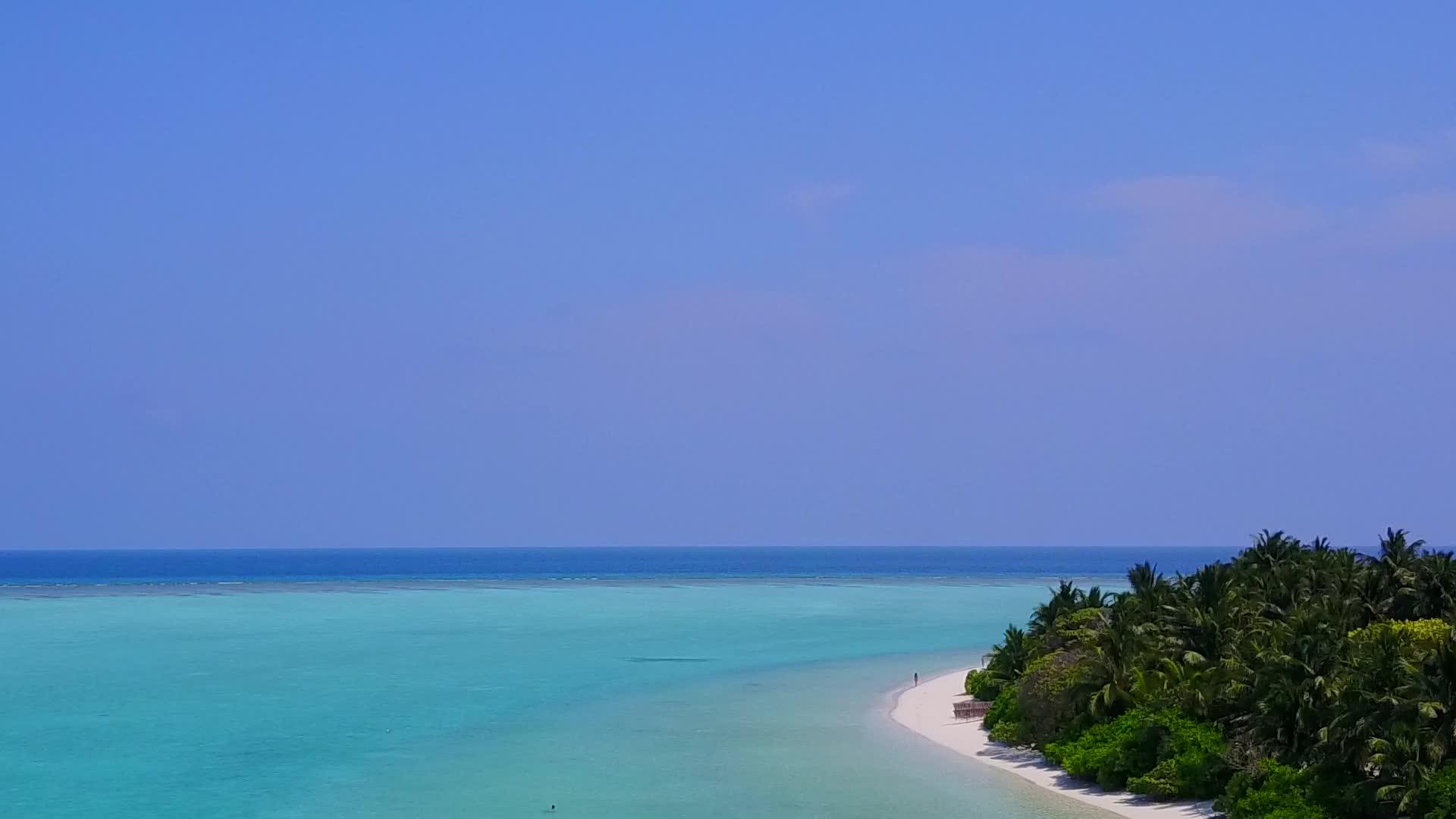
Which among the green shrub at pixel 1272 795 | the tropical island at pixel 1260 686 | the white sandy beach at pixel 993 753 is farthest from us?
the white sandy beach at pixel 993 753

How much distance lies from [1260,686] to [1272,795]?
430 cm

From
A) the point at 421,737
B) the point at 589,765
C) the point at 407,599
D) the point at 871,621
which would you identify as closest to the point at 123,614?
the point at 407,599

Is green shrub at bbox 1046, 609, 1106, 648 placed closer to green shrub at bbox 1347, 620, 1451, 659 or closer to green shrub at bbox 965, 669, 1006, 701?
green shrub at bbox 965, 669, 1006, 701

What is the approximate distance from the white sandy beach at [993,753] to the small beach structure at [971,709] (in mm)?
456

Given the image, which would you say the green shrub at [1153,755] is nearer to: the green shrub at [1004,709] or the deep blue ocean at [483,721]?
the deep blue ocean at [483,721]

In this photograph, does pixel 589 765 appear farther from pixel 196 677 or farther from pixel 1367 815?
pixel 196 677

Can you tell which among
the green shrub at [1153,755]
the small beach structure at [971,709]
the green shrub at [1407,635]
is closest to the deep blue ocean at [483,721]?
the green shrub at [1153,755]

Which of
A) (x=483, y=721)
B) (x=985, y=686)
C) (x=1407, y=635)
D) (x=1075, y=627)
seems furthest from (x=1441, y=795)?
(x=483, y=721)

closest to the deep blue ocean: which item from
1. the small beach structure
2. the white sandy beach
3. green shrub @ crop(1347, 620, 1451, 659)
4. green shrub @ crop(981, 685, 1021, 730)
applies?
the white sandy beach

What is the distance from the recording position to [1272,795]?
117 ft

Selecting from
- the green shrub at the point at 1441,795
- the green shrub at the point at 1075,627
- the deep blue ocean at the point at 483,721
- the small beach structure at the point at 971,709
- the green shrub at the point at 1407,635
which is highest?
the green shrub at the point at 1407,635

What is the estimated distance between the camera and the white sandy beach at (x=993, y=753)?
1602 inches

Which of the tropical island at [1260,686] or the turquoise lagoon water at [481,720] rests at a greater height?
the tropical island at [1260,686]

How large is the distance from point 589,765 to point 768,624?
2840 inches
